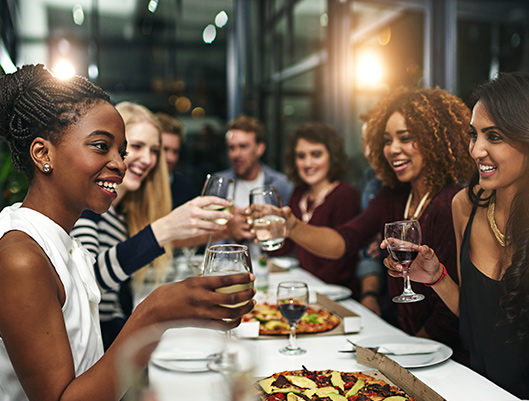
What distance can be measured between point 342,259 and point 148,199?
1325 mm

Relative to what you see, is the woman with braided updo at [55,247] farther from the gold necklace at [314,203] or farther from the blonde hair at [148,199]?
the gold necklace at [314,203]

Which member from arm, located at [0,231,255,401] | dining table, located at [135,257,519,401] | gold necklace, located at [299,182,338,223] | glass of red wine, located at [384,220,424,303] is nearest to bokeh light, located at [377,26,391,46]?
gold necklace, located at [299,182,338,223]

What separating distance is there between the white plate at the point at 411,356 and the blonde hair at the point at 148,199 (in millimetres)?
1158

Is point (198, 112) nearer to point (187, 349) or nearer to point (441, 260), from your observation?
point (441, 260)

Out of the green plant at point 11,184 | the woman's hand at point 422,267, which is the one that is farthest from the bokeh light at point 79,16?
the woman's hand at point 422,267

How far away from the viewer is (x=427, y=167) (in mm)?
1816

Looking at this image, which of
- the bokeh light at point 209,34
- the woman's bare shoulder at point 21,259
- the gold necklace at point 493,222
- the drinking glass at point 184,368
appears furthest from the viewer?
the bokeh light at point 209,34

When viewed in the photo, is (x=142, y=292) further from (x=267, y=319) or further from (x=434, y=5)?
(x=434, y=5)

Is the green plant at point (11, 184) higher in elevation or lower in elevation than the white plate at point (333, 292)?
higher

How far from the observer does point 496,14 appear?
3688 millimetres

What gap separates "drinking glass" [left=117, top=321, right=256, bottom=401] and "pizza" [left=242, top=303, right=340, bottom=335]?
3.58 ft

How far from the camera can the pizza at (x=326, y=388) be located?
1.02m

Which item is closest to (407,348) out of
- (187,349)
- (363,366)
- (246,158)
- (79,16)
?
(363,366)

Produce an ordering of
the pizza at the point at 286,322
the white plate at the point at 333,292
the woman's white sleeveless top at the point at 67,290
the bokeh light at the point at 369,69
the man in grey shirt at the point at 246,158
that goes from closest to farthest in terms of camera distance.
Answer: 1. the woman's white sleeveless top at the point at 67,290
2. the pizza at the point at 286,322
3. the white plate at the point at 333,292
4. the man in grey shirt at the point at 246,158
5. the bokeh light at the point at 369,69
